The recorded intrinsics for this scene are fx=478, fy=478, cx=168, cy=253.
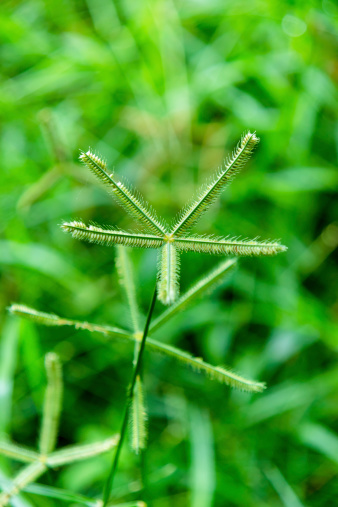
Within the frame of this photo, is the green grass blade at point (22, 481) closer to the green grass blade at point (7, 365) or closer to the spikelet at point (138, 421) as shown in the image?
the spikelet at point (138, 421)

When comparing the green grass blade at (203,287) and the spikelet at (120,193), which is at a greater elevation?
the spikelet at (120,193)

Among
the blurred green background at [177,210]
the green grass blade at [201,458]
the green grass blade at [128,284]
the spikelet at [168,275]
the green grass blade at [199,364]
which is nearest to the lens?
the spikelet at [168,275]

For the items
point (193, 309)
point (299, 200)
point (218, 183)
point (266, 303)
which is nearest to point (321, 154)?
point (299, 200)

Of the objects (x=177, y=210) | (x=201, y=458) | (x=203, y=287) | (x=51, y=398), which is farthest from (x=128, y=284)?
(x=177, y=210)

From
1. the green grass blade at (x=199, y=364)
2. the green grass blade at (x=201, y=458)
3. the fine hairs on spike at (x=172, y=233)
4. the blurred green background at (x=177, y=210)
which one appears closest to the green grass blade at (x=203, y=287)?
the green grass blade at (x=199, y=364)

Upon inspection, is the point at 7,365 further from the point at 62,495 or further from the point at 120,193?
the point at 120,193

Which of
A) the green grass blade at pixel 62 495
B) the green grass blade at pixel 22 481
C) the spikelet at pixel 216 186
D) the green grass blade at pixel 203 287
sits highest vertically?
the spikelet at pixel 216 186
